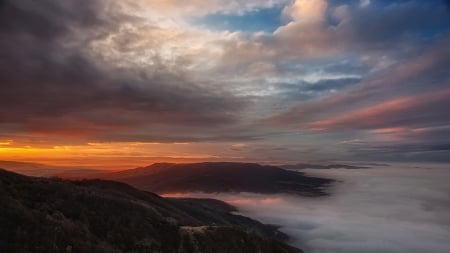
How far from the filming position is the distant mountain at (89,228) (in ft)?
76.7

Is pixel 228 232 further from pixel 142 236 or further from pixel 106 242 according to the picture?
pixel 106 242

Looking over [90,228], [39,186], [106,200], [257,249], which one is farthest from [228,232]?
[39,186]

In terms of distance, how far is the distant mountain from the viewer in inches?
920

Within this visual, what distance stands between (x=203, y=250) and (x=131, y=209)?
7.36m

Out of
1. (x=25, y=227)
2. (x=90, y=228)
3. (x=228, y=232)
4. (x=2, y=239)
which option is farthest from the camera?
(x=228, y=232)

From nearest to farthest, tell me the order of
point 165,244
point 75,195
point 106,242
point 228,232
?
point 106,242 < point 165,244 < point 75,195 < point 228,232

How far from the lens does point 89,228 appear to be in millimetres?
28734

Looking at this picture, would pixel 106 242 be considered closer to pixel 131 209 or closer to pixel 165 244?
pixel 165 244

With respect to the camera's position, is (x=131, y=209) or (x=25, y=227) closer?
(x=25, y=227)

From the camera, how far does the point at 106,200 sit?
35.4 metres

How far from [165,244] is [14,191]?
1250 cm

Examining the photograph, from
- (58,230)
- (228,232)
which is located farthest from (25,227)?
(228,232)

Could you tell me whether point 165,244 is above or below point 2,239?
below

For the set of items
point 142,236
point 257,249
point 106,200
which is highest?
point 106,200
